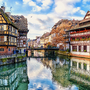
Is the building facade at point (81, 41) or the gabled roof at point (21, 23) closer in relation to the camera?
the building facade at point (81, 41)

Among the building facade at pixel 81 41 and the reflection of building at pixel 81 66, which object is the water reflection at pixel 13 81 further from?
the building facade at pixel 81 41

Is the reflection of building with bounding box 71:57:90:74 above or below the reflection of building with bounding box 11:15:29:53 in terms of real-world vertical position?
below

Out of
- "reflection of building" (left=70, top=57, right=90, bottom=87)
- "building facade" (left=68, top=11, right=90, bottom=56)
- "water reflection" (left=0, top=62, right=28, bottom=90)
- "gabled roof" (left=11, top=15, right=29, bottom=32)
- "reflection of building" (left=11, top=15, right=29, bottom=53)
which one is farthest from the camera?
"gabled roof" (left=11, top=15, right=29, bottom=32)

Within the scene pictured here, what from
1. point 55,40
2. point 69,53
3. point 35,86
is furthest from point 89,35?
point 35,86

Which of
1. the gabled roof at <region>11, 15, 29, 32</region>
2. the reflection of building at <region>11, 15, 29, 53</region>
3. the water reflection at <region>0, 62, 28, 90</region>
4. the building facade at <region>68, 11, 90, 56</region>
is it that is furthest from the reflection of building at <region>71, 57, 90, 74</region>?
the gabled roof at <region>11, 15, 29, 32</region>

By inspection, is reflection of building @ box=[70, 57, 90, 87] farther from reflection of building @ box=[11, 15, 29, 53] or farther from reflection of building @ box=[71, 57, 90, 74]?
reflection of building @ box=[11, 15, 29, 53]

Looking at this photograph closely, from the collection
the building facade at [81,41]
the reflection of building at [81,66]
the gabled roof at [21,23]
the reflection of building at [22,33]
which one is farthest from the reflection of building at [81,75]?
the gabled roof at [21,23]

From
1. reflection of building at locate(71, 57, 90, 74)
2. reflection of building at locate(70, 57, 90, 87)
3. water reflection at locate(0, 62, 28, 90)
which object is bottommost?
water reflection at locate(0, 62, 28, 90)

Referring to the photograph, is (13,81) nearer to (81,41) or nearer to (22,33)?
(81,41)

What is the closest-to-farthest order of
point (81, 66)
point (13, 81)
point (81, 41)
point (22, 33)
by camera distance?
point (13, 81)
point (81, 66)
point (81, 41)
point (22, 33)

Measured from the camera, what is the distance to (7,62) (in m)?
24.3

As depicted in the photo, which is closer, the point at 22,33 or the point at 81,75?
the point at 81,75

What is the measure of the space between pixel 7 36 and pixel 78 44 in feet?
73.9

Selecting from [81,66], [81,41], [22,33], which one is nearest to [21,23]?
[22,33]
